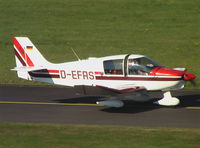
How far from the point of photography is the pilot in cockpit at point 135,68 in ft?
61.9

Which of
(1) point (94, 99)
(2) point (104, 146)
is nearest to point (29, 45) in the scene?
(1) point (94, 99)

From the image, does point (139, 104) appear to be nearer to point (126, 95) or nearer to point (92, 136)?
point (126, 95)

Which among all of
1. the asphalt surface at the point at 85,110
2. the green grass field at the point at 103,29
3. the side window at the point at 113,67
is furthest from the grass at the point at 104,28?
the side window at the point at 113,67

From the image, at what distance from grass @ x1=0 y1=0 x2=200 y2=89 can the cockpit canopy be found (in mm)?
7155

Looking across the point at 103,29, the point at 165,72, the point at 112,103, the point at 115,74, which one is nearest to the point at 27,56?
the point at 115,74

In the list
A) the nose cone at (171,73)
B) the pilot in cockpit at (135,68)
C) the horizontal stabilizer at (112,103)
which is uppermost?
the pilot in cockpit at (135,68)

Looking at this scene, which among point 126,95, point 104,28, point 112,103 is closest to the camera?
point 112,103

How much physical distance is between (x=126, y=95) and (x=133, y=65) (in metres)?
1.19

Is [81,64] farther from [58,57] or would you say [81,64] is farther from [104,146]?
[58,57]

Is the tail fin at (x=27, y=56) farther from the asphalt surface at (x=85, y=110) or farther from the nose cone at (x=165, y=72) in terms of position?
the nose cone at (x=165, y=72)

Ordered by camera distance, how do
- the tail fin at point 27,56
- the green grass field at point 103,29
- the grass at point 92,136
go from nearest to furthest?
1. the grass at point 92,136
2. the tail fin at point 27,56
3. the green grass field at point 103,29

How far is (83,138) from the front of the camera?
607 inches

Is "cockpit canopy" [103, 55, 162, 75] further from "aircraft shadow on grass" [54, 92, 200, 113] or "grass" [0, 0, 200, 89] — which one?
"grass" [0, 0, 200, 89]

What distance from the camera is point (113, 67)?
1923 centimetres
